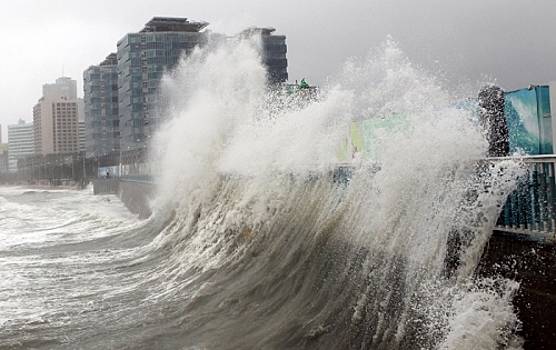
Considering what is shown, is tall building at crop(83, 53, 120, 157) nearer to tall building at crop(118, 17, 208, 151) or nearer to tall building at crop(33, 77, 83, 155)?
tall building at crop(118, 17, 208, 151)

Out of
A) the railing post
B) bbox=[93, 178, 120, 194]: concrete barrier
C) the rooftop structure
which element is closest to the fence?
the railing post

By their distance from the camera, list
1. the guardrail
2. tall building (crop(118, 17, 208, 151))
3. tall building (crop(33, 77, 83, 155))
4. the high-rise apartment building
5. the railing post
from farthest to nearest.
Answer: tall building (crop(33, 77, 83, 155)), tall building (crop(118, 17, 208, 151)), the high-rise apartment building, the railing post, the guardrail

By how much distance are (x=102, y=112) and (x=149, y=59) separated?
92.3 feet

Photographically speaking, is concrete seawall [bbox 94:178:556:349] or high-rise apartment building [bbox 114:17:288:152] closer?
concrete seawall [bbox 94:178:556:349]

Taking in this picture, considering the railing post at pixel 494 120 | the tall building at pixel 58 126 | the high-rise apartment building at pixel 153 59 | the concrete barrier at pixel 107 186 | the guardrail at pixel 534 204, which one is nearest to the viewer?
the guardrail at pixel 534 204

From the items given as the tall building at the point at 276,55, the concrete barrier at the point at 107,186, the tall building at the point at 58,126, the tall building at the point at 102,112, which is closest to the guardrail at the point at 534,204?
the concrete barrier at the point at 107,186

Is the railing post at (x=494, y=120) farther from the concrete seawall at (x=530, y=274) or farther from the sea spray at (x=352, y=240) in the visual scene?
the concrete seawall at (x=530, y=274)

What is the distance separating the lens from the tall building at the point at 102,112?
374ft

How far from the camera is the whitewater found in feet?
17.8

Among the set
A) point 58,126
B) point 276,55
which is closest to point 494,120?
point 276,55

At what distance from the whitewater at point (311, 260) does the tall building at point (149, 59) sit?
78653 mm

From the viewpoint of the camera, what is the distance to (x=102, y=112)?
11400 cm

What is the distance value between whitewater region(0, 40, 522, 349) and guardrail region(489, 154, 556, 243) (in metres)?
0.13

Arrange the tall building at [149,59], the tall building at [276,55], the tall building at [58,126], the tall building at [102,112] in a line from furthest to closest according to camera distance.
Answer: the tall building at [58,126] < the tall building at [102,112] < the tall building at [149,59] < the tall building at [276,55]
